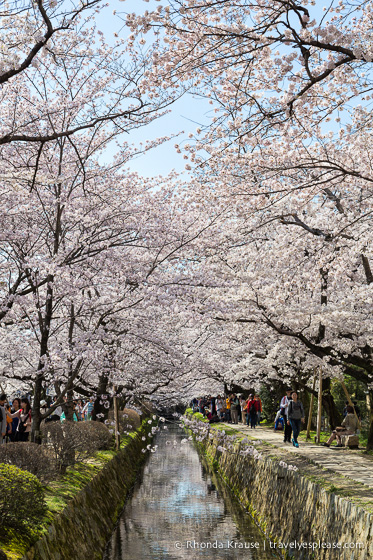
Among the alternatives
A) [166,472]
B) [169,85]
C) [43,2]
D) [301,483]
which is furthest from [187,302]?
[166,472]

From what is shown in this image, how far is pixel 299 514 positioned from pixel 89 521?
375 cm

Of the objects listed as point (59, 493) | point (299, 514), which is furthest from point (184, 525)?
point (59, 493)

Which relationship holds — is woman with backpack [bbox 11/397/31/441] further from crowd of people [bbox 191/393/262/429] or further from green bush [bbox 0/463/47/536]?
crowd of people [bbox 191/393/262/429]

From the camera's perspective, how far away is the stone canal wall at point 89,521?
290 inches

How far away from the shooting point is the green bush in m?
6.45

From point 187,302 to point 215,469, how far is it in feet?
40.2

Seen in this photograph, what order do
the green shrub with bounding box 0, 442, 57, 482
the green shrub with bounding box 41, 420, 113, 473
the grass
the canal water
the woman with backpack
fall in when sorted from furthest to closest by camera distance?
1. the woman with backpack
2. the green shrub with bounding box 41, 420, 113, 473
3. the canal water
4. the green shrub with bounding box 0, 442, 57, 482
5. the grass

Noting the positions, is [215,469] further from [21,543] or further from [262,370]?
[21,543]

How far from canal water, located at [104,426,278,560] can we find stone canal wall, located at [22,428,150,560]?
1.18 ft

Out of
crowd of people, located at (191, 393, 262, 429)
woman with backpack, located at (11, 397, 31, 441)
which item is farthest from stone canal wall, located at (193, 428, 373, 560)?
crowd of people, located at (191, 393, 262, 429)

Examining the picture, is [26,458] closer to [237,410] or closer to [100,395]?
[100,395]

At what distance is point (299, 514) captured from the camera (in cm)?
1020

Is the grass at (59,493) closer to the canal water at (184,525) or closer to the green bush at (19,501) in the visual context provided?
the green bush at (19,501)

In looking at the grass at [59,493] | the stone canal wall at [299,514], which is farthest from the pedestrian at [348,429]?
the grass at [59,493]
